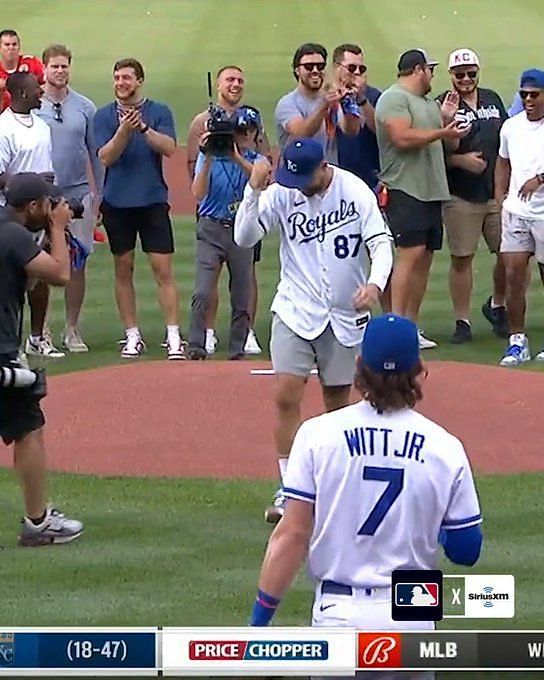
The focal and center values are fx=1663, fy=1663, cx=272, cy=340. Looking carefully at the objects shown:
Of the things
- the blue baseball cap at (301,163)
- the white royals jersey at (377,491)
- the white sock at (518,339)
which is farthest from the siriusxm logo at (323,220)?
the white sock at (518,339)

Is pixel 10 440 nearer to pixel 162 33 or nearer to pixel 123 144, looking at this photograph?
pixel 123 144

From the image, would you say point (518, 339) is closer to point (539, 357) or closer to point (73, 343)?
point (539, 357)

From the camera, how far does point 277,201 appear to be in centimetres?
838

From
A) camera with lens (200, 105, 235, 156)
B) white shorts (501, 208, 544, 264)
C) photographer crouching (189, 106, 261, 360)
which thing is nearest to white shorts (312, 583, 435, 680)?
camera with lens (200, 105, 235, 156)

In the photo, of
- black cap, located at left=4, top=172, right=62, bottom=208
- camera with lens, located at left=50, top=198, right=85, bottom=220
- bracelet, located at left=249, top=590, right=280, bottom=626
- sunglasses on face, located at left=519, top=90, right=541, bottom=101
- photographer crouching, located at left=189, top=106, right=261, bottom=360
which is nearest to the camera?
bracelet, located at left=249, top=590, right=280, bottom=626

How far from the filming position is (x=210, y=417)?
1061 cm

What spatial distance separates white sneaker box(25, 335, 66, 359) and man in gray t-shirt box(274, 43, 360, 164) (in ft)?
7.79

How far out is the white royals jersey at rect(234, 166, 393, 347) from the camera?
8328 mm

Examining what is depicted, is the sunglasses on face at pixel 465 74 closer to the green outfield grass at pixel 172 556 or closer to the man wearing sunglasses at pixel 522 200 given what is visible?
the man wearing sunglasses at pixel 522 200

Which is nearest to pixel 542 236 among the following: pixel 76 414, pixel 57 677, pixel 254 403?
pixel 254 403

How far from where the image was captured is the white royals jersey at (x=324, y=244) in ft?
27.3

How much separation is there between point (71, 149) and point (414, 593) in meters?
8.61

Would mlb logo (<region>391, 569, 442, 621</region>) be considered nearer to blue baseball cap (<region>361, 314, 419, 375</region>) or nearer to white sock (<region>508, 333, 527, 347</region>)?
blue baseball cap (<region>361, 314, 419, 375</region>)

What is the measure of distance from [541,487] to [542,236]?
3.67m
